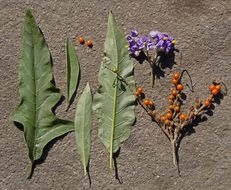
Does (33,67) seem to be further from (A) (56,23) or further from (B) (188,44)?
(B) (188,44)

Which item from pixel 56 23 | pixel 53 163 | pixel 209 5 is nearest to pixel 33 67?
pixel 56 23

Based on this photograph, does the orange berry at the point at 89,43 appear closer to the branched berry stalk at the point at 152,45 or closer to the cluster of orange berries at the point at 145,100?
the branched berry stalk at the point at 152,45

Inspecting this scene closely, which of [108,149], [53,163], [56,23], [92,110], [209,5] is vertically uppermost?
[209,5]

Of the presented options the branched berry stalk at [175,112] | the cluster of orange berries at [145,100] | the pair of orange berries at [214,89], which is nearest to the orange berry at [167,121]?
the branched berry stalk at [175,112]

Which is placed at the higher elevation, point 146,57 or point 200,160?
point 146,57

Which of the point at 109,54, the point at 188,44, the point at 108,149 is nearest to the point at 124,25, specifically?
the point at 109,54
